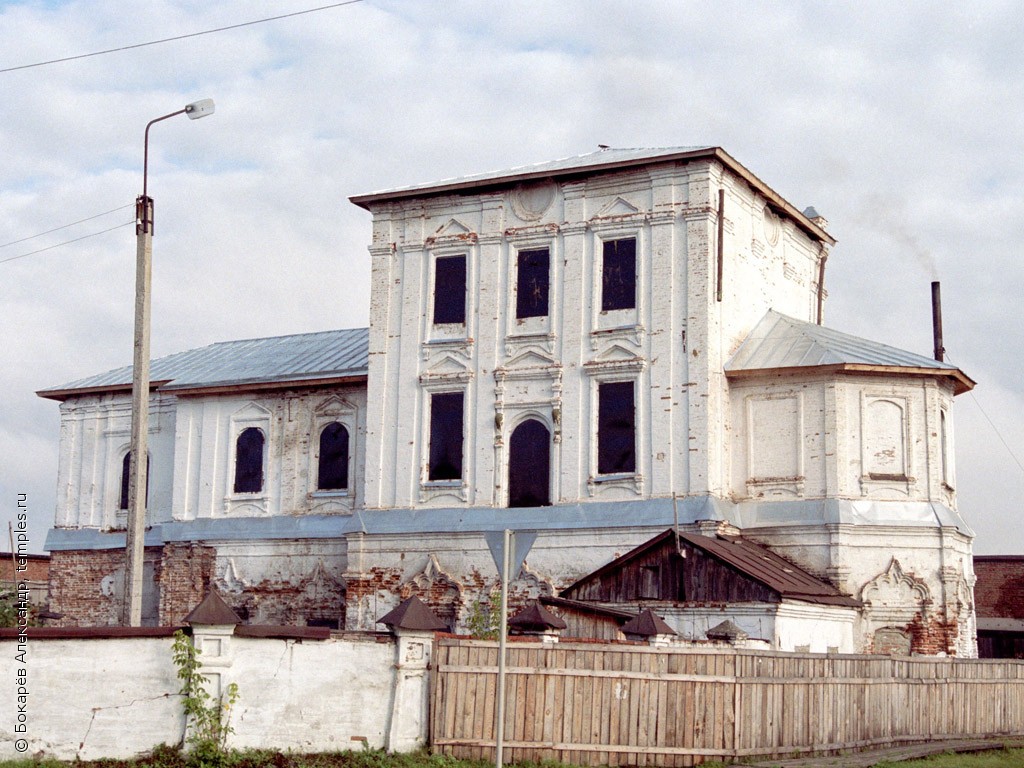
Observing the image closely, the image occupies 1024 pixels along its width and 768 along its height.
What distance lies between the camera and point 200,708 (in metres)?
→ 16.6

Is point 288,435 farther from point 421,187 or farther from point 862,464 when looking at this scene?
point 862,464

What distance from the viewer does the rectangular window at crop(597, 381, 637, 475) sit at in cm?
3064

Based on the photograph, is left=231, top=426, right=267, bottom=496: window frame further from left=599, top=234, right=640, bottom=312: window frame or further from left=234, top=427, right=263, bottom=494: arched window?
left=599, top=234, right=640, bottom=312: window frame

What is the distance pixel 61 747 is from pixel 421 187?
1930cm

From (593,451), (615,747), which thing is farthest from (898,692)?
(593,451)

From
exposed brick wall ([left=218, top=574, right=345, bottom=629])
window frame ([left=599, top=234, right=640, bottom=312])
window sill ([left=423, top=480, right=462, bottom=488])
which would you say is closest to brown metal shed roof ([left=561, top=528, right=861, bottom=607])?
window sill ([left=423, top=480, right=462, bottom=488])

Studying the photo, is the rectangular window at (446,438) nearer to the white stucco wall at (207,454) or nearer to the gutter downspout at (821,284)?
the white stucco wall at (207,454)

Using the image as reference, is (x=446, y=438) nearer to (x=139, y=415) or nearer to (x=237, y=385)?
(x=237, y=385)

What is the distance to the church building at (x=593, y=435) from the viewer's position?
2944cm

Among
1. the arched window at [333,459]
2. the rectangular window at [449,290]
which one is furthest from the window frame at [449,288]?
the arched window at [333,459]

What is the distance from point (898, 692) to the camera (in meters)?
21.9

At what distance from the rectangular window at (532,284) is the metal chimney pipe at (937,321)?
10568 millimetres

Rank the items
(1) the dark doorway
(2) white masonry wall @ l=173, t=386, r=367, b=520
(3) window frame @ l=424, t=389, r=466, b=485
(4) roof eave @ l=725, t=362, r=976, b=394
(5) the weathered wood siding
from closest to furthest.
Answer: (5) the weathered wood siding, (4) roof eave @ l=725, t=362, r=976, b=394, (1) the dark doorway, (3) window frame @ l=424, t=389, r=466, b=485, (2) white masonry wall @ l=173, t=386, r=367, b=520

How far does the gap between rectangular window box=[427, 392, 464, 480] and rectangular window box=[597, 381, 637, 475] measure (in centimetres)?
340
